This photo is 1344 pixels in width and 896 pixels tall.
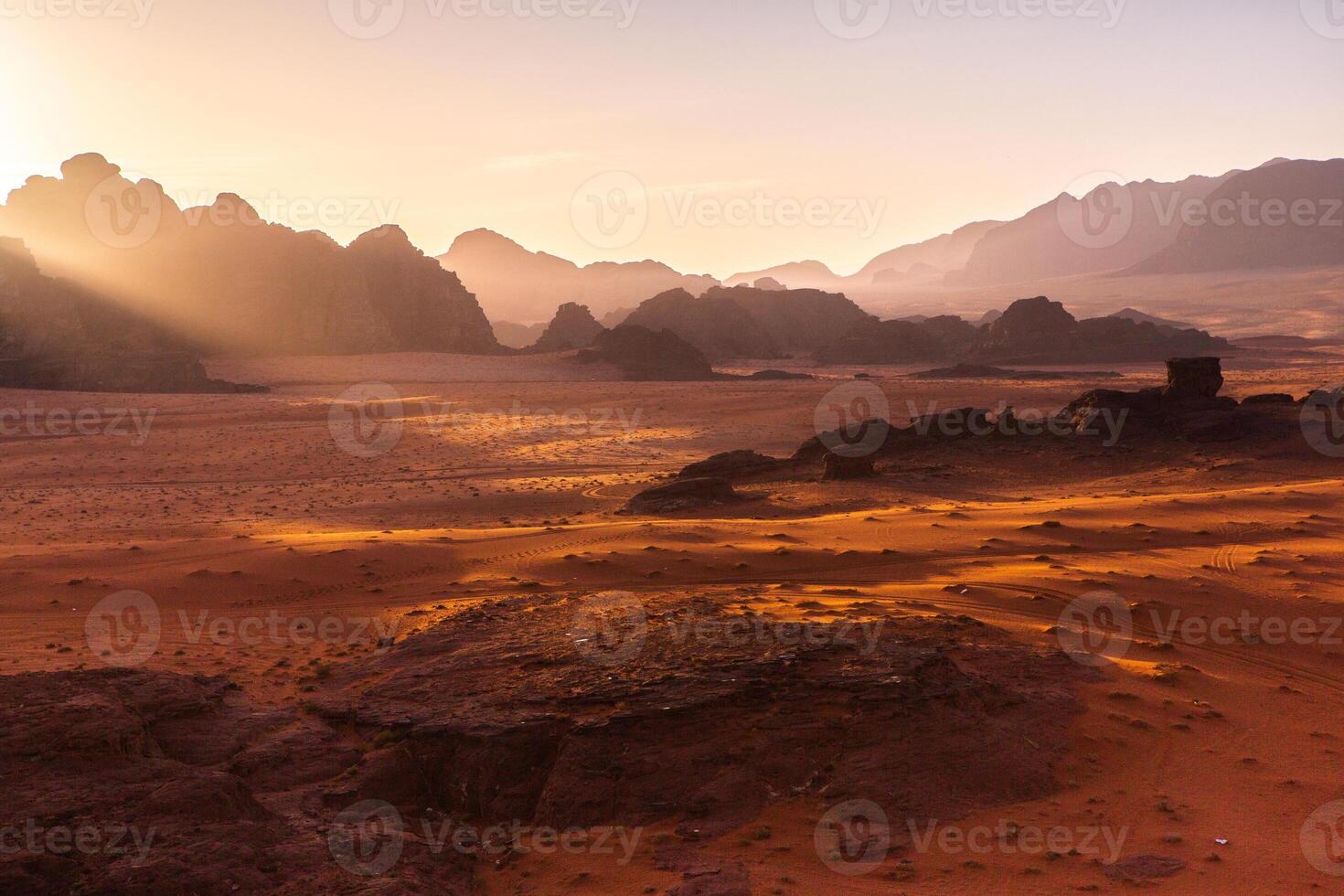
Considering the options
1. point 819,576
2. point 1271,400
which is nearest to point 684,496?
point 819,576

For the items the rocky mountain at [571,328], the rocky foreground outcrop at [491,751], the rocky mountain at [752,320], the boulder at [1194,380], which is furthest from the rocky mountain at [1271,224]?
the rocky foreground outcrop at [491,751]

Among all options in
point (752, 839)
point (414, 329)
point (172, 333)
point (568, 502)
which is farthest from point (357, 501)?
point (414, 329)

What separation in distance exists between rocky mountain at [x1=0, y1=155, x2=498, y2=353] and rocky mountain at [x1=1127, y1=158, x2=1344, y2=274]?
150217 mm

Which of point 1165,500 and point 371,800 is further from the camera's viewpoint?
point 1165,500

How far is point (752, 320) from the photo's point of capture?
274ft

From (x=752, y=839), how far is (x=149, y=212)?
237 feet

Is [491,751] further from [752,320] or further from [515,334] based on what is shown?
[515,334]

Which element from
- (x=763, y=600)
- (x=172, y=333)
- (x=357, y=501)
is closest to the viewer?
(x=763, y=600)

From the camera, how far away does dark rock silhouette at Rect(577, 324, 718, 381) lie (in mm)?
60000

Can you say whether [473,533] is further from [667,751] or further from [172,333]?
[172,333]

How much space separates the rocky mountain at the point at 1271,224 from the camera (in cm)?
15425

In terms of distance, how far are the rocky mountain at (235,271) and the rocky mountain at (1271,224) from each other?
15022cm

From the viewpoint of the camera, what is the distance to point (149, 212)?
210 ft

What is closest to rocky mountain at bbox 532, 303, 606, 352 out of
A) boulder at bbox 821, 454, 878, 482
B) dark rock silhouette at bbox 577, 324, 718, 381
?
dark rock silhouette at bbox 577, 324, 718, 381
